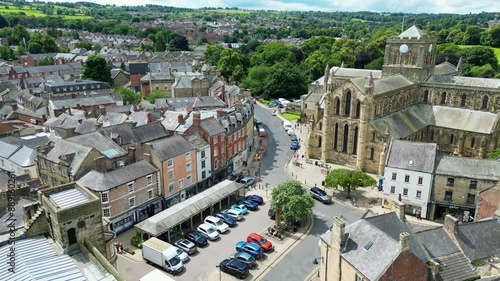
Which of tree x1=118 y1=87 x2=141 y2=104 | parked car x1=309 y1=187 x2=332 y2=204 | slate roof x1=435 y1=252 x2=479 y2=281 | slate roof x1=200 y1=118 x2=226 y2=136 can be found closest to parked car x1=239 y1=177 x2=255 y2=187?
slate roof x1=200 y1=118 x2=226 y2=136

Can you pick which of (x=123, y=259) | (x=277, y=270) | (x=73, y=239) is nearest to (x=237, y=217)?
(x=277, y=270)

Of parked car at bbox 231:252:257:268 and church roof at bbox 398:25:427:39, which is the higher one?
church roof at bbox 398:25:427:39

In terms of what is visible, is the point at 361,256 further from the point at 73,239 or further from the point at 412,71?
the point at 412,71

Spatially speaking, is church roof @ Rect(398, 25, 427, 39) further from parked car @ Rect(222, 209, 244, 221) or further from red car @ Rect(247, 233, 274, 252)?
red car @ Rect(247, 233, 274, 252)

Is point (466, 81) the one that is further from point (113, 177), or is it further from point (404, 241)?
point (113, 177)

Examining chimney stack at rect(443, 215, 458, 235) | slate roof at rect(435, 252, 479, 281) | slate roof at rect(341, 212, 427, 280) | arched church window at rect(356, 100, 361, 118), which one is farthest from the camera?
arched church window at rect(356, 100, 361, 118)

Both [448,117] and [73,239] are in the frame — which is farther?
[448,117]

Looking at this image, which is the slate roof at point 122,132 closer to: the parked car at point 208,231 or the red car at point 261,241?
the parked car at point 208,231

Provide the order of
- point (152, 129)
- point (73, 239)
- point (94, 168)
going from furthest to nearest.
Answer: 1. point (152, 129)
2. point (94, 168)
3. point (73, 239)
